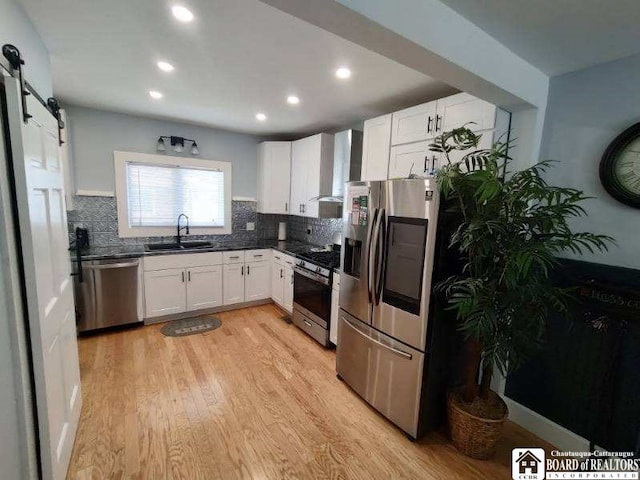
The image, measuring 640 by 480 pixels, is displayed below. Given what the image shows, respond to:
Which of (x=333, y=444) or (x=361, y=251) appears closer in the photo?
(x=333, y=444)

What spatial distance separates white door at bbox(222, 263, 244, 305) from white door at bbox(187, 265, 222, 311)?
0.06 meters

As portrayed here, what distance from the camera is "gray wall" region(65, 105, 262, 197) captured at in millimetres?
3326

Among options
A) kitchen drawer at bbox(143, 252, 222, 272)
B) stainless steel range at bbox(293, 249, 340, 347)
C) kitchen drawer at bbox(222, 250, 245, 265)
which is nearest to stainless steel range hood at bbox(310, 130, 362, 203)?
stainless steel range at bbox(293, 249, 340, 347)

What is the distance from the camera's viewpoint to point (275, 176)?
4.24m

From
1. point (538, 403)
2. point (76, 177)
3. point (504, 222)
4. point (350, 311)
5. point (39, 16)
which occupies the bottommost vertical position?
point (538, 403)

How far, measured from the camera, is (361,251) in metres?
2.30

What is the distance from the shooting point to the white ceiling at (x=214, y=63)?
157cm

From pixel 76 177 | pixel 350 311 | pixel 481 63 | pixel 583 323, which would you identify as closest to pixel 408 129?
Result: pixel 481 63

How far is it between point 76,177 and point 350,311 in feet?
11.3

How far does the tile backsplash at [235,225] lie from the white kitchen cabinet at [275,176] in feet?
1.28

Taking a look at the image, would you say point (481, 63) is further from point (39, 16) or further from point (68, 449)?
point (68, 449)

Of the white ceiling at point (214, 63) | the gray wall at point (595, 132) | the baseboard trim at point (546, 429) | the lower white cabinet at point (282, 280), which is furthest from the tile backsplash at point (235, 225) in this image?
the baseboard trim at point (546, 429)

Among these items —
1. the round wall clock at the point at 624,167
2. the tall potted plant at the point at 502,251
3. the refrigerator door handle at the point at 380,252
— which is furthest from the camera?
the refrigerator door handle at the point at 380,252

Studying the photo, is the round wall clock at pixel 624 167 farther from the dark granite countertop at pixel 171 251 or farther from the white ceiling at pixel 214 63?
the dark granite countertop at pixel 171 251
